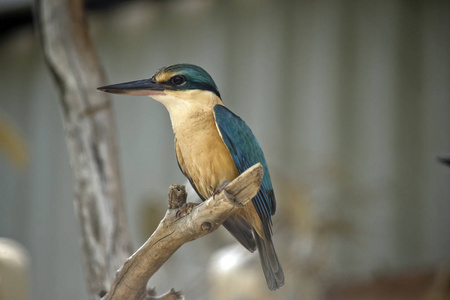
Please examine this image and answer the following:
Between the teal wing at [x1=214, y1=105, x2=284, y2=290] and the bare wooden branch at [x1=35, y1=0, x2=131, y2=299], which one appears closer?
the teal wing at [x1=214, y1=105, x2=284, y2=290]

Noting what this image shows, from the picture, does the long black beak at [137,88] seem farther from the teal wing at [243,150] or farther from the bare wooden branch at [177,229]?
the bare wooden branch at [177,229]

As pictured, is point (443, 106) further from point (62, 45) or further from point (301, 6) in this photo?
point (62, 45)

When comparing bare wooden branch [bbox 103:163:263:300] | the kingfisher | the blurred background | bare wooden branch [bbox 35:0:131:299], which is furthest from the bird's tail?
the blurred background

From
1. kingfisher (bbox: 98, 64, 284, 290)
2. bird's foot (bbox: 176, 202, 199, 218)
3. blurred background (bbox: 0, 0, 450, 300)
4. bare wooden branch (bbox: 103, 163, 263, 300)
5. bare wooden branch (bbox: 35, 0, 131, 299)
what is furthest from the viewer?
blurred background (bbox: 0, 0, 450, 300)

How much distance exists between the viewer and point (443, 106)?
523 cm

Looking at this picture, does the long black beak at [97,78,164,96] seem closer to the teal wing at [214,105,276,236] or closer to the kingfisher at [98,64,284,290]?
the kingfisher at [98,64,284,290]

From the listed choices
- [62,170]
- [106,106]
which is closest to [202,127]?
A: [106,106]

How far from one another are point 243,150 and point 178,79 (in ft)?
1.02

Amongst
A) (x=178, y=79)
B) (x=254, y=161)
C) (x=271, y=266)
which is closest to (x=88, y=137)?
(x=178, y=79)

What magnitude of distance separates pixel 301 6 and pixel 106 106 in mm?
3250

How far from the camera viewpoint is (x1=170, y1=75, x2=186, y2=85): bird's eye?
1.94 meters

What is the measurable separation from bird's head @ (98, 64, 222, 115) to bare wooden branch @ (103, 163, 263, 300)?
1.05ft

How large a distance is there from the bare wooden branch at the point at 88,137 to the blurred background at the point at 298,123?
1884mm

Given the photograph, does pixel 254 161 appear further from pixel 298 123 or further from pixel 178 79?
pixel 298 123
